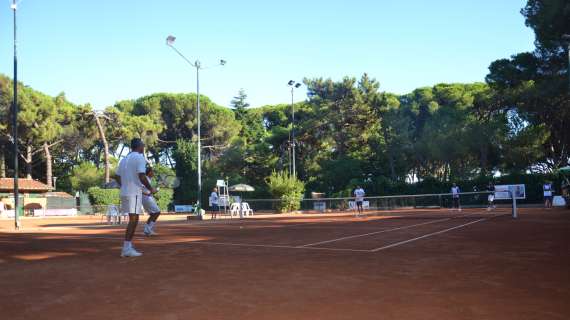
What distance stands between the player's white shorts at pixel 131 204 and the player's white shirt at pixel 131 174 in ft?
0.17

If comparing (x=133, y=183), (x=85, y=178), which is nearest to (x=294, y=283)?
(x=133, y=183)

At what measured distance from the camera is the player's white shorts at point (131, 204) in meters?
7.61

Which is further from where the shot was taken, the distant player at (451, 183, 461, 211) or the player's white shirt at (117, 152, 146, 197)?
the distant player at (451, 183, 461, 211)

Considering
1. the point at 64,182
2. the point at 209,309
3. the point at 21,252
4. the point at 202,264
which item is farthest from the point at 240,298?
the point at 64,182

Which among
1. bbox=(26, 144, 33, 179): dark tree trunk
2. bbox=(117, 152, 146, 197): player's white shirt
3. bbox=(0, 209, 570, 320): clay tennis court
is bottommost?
bbox=(0, 209, 570, 320): clay tennis court

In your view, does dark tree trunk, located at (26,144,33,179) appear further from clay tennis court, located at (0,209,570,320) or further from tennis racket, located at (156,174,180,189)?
clay tennis court, located at (0,209,570,320)

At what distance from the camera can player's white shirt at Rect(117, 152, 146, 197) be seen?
776 centimetres

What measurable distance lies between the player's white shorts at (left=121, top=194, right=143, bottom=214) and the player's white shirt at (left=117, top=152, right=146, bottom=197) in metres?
0.05

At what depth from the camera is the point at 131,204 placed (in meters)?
7.66

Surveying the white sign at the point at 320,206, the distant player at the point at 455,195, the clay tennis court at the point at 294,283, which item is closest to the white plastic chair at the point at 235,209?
the white sign at the point at 320,206

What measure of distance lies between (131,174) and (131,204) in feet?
1.58

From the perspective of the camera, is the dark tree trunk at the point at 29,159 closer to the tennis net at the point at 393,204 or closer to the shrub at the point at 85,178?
the shrub at the point at 85,178

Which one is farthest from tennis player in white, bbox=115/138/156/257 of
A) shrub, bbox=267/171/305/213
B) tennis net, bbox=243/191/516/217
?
shrub, bbox=267/171/305/213


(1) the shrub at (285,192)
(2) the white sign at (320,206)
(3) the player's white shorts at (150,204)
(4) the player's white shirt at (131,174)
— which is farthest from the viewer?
(2) the white sign at (320,206)
